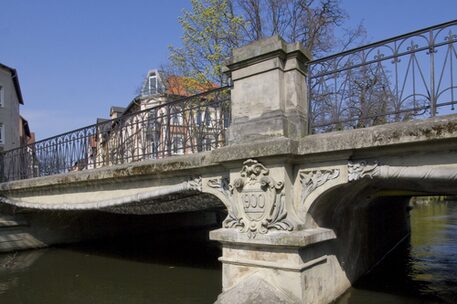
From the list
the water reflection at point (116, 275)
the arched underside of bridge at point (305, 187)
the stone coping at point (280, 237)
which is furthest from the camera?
the water reflection at point (116, 275)

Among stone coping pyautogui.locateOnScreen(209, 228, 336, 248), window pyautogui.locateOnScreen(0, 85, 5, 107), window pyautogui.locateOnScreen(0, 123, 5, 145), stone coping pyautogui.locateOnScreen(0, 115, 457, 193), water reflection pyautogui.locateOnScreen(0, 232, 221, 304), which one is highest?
window pyautogui.locateOnScreen(0, 85, 5, 107)

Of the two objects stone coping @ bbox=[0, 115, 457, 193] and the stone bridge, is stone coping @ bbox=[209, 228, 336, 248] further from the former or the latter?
stone coping @ bbox=[0, 115, 457, 193]

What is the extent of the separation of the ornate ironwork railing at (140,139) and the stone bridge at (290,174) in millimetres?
884

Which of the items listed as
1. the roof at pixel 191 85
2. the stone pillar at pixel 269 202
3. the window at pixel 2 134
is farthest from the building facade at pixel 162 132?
the window at pixel 2 134

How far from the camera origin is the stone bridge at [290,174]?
4164mm

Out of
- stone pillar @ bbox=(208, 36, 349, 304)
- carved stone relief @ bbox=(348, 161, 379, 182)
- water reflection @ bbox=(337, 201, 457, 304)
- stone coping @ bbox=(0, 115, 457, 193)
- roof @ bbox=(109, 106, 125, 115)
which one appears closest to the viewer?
stone coping @ bbox=(0, 115, 457, 193)

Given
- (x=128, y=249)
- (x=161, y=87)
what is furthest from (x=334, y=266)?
(x=161, y=87)

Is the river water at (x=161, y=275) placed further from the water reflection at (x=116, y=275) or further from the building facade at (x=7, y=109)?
the building facade at (x=7, y=109)

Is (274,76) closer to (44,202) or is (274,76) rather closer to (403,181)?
(403,181)

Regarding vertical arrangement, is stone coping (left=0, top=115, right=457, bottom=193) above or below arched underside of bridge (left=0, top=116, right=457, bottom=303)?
above

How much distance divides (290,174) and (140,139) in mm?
3751

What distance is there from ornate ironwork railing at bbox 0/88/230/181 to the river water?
2.49 m

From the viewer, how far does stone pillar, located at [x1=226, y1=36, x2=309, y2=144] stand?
16.0 feet

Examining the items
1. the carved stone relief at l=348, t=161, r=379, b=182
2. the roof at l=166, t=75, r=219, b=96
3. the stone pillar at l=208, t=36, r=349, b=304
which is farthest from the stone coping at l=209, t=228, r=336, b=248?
the roof at l=166, t=75, r=219, b=96
